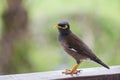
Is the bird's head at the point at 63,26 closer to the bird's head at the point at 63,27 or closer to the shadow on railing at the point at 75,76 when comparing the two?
the bird's head at the point at 63,27

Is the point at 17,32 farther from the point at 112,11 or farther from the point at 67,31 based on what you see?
the point at 67,31

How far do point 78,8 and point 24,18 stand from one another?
506 mm

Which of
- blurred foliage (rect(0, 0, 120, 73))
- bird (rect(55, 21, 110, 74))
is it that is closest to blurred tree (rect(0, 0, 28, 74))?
blurred foliage (rect(0, 0, 120, 73))

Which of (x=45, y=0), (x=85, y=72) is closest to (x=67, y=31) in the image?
(x=85, y=72)

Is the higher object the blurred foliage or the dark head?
the dark head

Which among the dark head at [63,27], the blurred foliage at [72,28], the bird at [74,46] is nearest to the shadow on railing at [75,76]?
the bird at [74,46]

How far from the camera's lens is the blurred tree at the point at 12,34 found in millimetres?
3439

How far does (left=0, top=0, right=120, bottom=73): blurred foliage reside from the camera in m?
3.50

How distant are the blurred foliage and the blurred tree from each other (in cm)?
4

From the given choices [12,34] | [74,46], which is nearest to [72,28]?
[12,34]

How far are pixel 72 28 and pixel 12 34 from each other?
545 mm

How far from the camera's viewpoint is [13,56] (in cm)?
355

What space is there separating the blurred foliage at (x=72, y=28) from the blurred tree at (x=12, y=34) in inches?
1.6

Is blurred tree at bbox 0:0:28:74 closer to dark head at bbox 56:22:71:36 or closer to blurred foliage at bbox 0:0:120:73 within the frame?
blurred foliage at bbox 0:0:120:73
